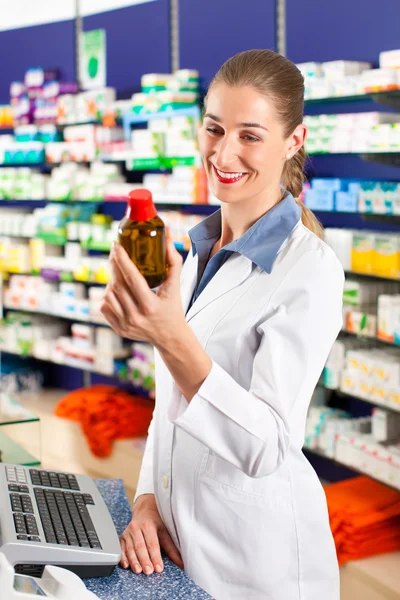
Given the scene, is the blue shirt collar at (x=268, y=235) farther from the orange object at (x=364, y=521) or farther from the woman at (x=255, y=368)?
the orange object at (x=364, y=521)

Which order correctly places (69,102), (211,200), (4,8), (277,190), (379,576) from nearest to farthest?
(277,190) → (379,576) → (211,200) → (69,102) → (4,8)

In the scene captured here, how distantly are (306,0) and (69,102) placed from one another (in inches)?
87.1

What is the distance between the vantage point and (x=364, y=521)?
3711mm

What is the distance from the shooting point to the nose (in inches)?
60.5

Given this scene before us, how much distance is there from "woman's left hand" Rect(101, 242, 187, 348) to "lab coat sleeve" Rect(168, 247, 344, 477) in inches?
5.4

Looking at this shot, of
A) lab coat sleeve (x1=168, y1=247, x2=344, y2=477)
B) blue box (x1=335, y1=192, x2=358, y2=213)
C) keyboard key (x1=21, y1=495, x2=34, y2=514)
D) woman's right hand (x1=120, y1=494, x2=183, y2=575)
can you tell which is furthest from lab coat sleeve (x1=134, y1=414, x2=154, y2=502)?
blue box (x1=335, y1=192, x2=358, y2=213)

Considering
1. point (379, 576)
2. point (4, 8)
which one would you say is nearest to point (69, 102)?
point (4, 8)

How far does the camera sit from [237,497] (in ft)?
5.25

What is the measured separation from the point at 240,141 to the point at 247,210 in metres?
0.19

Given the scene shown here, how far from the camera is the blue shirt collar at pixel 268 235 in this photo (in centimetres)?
160

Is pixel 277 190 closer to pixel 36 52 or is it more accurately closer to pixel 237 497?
pixel 237 497

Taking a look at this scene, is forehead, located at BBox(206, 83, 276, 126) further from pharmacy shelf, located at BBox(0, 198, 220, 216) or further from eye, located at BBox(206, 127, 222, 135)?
pharmacy shelf, located at BBox(0, 198, 220, 216)

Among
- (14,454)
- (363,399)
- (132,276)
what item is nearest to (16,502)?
(132,276)

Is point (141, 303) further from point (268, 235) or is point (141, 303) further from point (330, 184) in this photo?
point (330, 184)
